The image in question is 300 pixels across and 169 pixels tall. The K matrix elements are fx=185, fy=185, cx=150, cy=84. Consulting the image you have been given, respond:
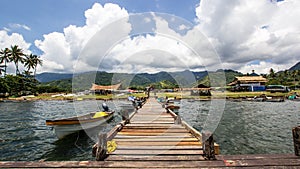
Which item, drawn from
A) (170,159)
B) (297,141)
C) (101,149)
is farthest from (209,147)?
(101,149)

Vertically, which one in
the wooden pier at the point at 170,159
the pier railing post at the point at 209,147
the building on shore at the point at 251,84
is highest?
the building on shore at the point at 251,84

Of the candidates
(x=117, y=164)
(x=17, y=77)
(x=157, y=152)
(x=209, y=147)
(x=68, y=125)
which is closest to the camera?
(x=117, y=164)

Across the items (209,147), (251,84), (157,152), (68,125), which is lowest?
(68,125)

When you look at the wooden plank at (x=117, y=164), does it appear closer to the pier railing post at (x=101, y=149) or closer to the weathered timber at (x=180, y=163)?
the weathered timber at (x=180, y=163)

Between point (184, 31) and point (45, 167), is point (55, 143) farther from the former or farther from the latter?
point (184, 31)

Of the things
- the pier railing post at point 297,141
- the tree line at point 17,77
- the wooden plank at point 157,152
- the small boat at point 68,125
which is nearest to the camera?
the pier railing post at point 297,141

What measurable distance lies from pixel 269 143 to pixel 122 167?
10.6 metres

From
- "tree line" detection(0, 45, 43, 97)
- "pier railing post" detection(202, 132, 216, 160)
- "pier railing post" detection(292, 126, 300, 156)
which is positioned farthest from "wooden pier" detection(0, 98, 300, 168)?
"tree line" detection(0, 45, 43, 97)

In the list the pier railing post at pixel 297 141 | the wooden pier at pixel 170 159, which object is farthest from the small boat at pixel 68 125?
the pier railing post at pixel 297 141

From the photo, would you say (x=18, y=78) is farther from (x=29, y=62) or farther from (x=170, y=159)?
(x=170, y=159)

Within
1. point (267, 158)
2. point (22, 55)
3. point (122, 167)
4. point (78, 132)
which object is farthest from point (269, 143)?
point (22, 55)

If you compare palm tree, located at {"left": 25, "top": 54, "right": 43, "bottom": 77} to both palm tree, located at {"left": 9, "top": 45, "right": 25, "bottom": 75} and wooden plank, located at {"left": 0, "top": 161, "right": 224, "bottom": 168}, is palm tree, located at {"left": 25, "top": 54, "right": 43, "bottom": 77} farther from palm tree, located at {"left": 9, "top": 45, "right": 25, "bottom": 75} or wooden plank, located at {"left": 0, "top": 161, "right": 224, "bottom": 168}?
wooden plank, located at {"left": 0, "top": 161, "right": 224, "bottom": 168}

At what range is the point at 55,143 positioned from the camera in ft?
35.4

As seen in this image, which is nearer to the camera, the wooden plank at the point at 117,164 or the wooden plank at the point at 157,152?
the wooden plank at the point at 117,164
